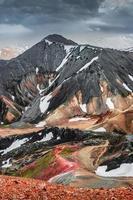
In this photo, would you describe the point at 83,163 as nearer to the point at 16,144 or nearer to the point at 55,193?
the point at 55,193

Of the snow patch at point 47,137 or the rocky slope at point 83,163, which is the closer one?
the rocky slope at point 83,163

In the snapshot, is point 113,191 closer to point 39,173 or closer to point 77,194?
point 77,194

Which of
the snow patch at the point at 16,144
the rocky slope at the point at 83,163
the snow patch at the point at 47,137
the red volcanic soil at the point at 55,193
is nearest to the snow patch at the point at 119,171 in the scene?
the rocky slope at the point at 83,163

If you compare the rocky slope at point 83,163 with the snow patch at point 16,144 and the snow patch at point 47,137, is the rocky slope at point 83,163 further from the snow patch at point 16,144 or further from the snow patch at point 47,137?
the snow patch at point 16,144

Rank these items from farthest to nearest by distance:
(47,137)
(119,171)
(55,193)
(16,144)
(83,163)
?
(16,144) → (47,137) → (83,163) → (119,171) → (55,193)

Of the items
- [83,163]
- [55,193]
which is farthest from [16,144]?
[55,193]

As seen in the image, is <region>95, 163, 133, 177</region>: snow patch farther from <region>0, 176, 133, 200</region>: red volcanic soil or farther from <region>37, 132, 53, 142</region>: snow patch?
<region>37, 132, 53, 142</region>: snow patch

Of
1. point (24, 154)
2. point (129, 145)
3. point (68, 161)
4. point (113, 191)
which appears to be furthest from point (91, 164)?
point (113, 191)

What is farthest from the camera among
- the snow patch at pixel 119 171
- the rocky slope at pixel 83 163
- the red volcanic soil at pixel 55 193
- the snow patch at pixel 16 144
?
the snow patch at pixel 16 144

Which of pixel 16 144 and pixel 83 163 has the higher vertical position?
pixel 83 163

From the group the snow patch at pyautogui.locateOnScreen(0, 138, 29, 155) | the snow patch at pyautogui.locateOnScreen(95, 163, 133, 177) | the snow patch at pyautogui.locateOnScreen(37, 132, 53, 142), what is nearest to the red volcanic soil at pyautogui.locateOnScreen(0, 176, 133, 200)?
the snow patch at pyautogui.locateOnScreen(95, 163, 133, 177)

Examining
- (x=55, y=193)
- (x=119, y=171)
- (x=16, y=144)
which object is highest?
(x=55, y=193)
